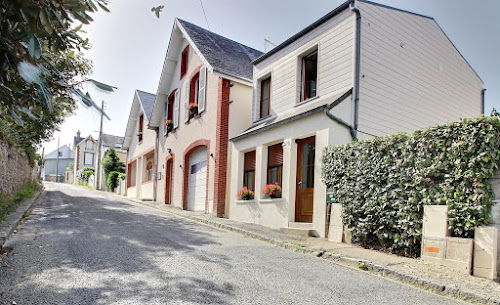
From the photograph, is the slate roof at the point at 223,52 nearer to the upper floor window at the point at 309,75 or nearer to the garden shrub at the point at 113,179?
the upper floor window at the point at 309,75

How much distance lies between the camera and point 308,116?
8.95 metres

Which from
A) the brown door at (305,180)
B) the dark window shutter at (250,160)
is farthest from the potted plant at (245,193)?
the brown door at (305,180)

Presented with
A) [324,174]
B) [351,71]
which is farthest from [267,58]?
[324,174]

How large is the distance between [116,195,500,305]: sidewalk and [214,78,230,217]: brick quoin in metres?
5.02

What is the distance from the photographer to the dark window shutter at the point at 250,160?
11.7 m

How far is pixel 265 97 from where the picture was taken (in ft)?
41.3

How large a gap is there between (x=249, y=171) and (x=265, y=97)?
2.75 meters

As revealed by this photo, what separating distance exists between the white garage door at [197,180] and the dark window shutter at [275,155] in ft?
14.0

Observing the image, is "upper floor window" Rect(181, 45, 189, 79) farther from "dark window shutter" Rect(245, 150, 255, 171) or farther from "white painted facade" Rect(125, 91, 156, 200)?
"dark window shutter" Rect(245, 150, 255, 171)

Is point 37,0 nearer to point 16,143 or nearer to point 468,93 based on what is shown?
point 16,143

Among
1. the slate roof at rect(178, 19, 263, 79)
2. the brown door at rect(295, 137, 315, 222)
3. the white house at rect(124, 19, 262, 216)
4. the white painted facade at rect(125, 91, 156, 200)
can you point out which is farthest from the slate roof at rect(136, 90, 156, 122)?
the brown door at rect(295, 137, 315, 222)

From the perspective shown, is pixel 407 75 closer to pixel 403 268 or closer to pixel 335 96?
pixel 335 96

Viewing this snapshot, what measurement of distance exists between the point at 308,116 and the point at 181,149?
9002 millimetres

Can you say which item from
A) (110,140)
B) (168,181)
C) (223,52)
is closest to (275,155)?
(223,52)
